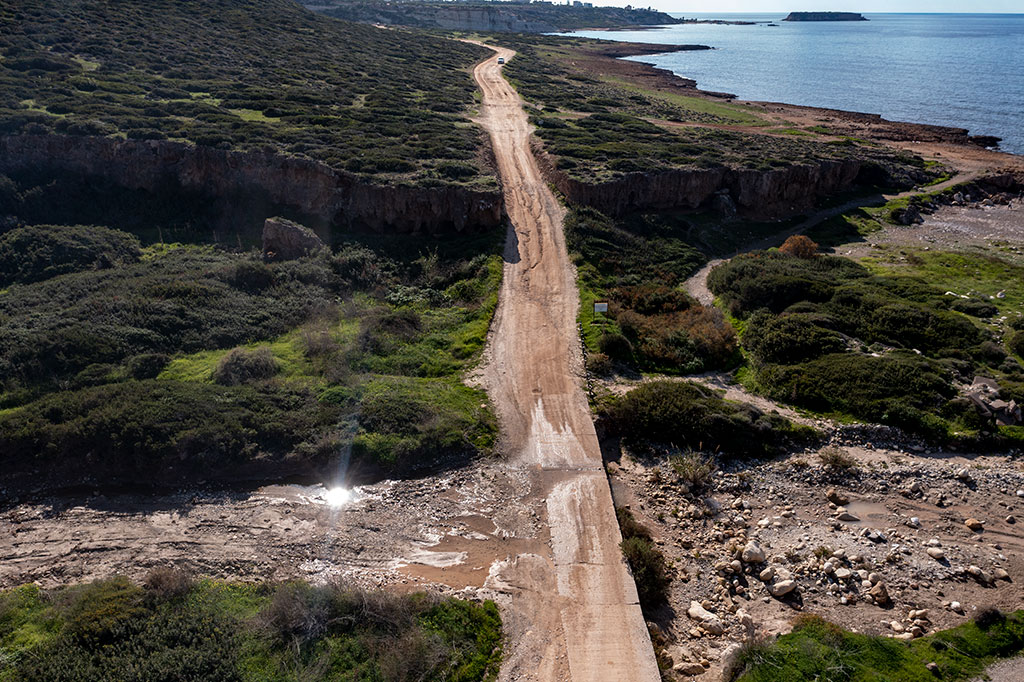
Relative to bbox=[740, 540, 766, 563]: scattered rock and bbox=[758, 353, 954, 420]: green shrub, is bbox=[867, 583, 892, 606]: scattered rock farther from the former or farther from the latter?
bbox=[758, 353, 954, 420]: green shrub

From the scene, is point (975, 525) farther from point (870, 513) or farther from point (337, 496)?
point (337, 496)

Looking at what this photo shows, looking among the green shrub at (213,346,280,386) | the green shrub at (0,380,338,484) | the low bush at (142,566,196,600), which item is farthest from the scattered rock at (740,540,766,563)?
the green shrub at (213,346,280,386)

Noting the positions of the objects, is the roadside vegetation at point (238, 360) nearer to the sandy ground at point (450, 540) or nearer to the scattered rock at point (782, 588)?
the sandy ground at point (450, 540)

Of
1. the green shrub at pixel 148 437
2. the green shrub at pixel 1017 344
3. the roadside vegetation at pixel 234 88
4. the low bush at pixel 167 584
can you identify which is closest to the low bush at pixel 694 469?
the green shrub at pixel 148 437

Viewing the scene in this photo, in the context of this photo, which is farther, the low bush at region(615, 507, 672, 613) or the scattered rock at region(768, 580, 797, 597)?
the scattered rock at region(768, 580, 797, 597)

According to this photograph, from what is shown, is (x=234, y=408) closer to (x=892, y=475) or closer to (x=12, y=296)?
(x=12, y=296)

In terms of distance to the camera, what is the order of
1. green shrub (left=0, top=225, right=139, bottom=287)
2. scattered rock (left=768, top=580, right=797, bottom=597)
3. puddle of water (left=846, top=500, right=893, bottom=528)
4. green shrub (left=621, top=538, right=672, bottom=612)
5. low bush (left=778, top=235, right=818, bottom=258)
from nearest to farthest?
green shrub (left=621, top=538, right=672, bottom=612) < scattered rock (left=768, top=580, right=797, bottom=597) < puddle of water (left=846, top=500, right=893, bottom=528) < green shrub (left=0, top=225, right=139, bottom=287) < low bush (left=778, top=235, right=818, bottom=258)

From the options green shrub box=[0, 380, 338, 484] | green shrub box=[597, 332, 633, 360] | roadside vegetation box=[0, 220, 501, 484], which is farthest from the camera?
green shrub box=[597, 332, 633, 360]

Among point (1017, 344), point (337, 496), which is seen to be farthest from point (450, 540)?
point (1017, 344)

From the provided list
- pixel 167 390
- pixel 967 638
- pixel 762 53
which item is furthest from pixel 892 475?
pixel 762 53
